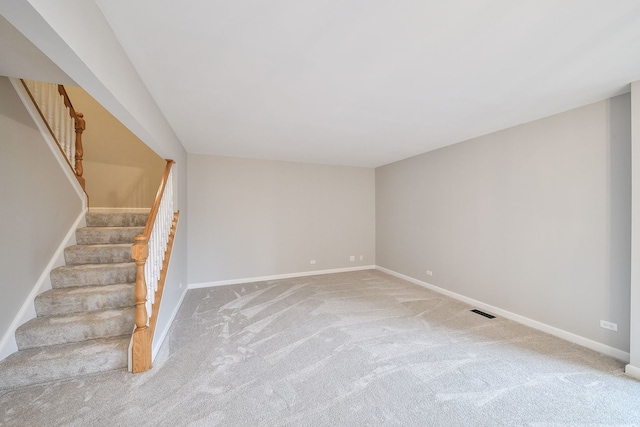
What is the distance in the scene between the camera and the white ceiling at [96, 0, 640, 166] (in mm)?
1314

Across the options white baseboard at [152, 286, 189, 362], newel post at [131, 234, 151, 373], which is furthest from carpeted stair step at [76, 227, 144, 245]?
newel post at [131, 234, 151, 373]

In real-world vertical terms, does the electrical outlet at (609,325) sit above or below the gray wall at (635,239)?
below

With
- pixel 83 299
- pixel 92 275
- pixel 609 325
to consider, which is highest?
pixel 92 275

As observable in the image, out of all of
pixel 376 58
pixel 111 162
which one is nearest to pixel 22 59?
pixel 376 58

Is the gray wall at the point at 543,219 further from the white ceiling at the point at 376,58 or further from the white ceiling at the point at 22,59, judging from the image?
the white ceiling at the point at 22,59

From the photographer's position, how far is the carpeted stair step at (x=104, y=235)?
2939 millimetres

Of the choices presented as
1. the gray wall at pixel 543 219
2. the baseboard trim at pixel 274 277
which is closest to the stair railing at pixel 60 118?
the baseboard trim at pixel 274 277

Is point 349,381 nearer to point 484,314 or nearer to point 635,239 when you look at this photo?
point 484,314

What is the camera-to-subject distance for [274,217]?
500 centimetres

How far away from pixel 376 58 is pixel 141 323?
2849 millimetres

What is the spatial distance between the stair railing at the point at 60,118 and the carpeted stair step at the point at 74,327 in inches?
69.4

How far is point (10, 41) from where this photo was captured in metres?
1.46

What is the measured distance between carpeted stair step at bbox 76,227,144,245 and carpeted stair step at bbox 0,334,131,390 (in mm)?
1281

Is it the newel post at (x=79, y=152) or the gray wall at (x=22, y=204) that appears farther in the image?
the newel post at (x=79, y=152)
